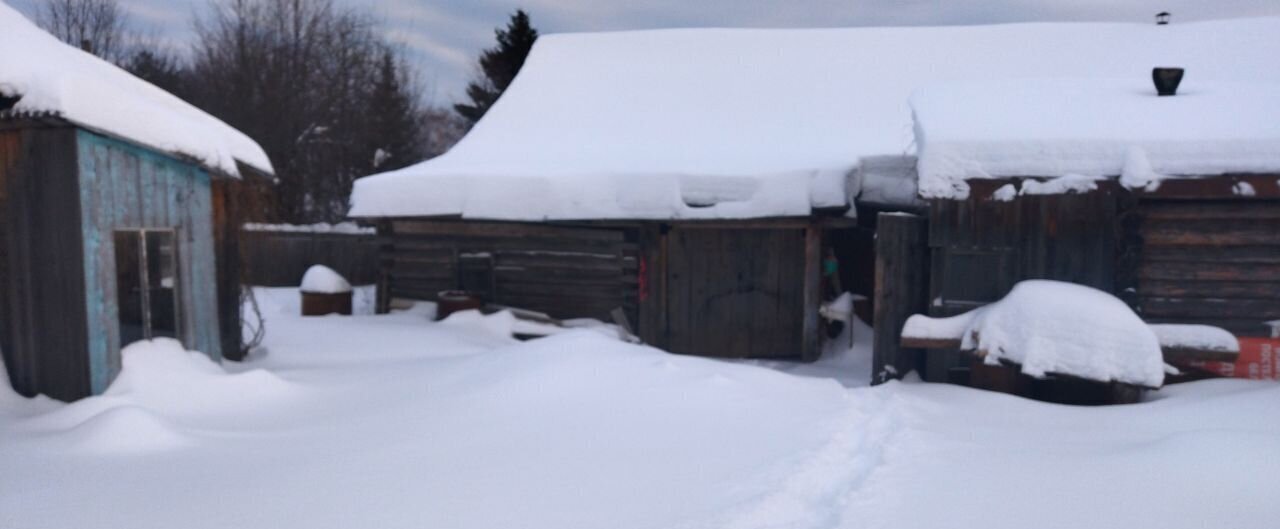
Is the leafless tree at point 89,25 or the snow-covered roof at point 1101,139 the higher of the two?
the leafless tree at point 89,25

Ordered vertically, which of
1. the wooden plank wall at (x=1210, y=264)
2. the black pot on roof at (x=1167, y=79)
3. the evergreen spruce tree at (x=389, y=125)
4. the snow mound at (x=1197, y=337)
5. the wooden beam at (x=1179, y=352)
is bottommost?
the wooden beam at (x=1179, y=352)

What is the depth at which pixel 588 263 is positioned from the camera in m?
12.1

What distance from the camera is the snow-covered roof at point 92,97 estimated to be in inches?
218

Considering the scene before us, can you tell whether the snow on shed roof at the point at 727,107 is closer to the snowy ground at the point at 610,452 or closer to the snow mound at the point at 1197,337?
the snow mound at the point at 1197,337

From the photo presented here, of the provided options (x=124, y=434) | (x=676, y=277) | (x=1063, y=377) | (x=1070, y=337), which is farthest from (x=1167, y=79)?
(x=124, y=434)

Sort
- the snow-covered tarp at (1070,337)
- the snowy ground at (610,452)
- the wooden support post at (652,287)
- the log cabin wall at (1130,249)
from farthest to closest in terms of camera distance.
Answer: the wooden support post at (652,287)
the log cabin wall at (1130,249)
the snow-covered tarp at (1070,337)
the snowy ground at (610,452)

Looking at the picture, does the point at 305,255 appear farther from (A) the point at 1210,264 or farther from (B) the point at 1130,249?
(A) the point at 1210,264

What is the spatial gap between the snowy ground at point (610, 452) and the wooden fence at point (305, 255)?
13.8m

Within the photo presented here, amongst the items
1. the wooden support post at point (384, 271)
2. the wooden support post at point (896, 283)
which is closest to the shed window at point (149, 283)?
the wooden support post at point (384, 271)

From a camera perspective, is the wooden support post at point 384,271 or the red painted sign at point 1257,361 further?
the wooden support post at point 384,271

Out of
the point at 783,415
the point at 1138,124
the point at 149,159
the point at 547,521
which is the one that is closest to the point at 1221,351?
the point at 1138,124

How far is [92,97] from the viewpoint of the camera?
5.98 m

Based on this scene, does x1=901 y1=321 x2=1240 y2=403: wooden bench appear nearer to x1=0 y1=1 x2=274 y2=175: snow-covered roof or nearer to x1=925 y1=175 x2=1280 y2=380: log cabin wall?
x1=925 y1=175 x2=1280 y2=380: log cabin wall

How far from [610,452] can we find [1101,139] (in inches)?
216
